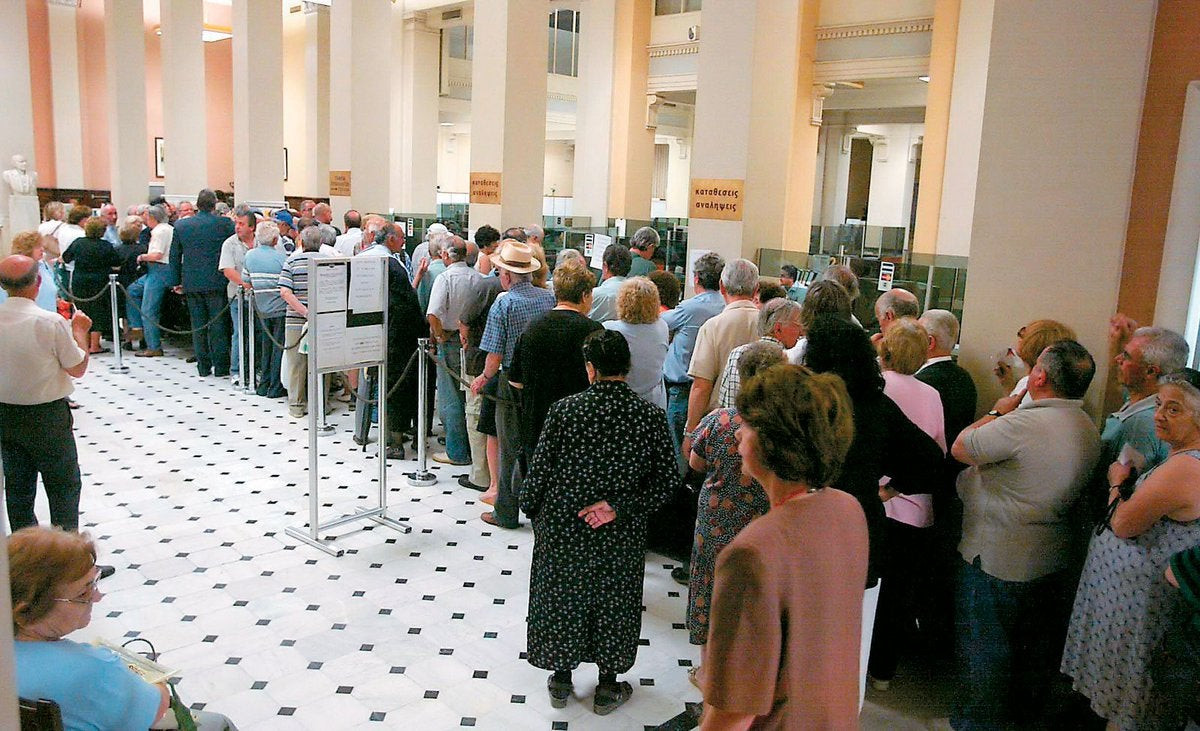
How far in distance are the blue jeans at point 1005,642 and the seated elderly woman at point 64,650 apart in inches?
120

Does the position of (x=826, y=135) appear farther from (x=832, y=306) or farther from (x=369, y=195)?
(x=832, y=306)

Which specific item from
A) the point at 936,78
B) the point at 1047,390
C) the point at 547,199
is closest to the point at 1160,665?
the point at 1047,390

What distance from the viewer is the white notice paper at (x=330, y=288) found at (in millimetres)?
5180

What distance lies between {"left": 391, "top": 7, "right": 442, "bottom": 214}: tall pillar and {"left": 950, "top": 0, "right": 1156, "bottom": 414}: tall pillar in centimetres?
1515

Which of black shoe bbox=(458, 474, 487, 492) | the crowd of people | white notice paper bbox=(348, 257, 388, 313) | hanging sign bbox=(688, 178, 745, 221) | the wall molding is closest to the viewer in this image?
the crowd of people

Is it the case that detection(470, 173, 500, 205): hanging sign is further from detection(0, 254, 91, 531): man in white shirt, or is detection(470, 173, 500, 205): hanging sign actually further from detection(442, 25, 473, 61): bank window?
detection(442, 25, 473, 61): bank window

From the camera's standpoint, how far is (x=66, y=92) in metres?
19.0

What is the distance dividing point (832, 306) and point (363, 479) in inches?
158

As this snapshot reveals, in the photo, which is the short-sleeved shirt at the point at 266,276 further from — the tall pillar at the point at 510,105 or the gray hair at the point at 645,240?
the gray hair at the point at 645,240

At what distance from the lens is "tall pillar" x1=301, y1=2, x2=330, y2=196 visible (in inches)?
684

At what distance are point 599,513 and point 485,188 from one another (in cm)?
718

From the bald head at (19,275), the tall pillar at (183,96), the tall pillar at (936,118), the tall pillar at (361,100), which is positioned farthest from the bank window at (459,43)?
the bald head at (19,275)

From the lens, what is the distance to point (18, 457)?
451 cm

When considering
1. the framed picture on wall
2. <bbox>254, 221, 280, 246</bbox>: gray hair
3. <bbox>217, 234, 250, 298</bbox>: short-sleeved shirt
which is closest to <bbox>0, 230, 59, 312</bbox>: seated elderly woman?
<bbox>254, 221, 280, 246</bbox>: gray hair
